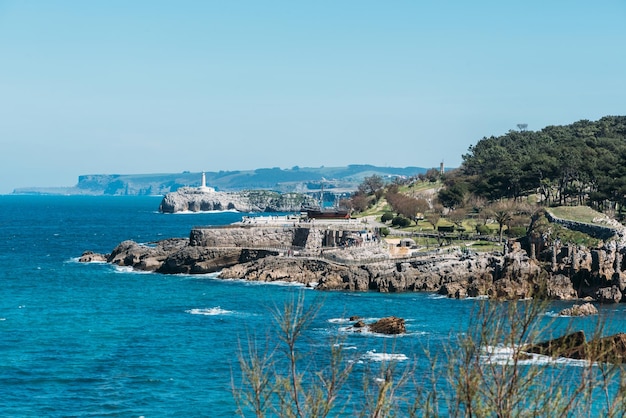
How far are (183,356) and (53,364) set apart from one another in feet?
19.3

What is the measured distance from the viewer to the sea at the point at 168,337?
1428 inches

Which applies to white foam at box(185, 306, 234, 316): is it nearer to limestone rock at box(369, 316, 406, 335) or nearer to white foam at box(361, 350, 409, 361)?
limestone rock at box(369, 316, 406, 335)

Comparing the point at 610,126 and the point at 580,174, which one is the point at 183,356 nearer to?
the point at 580,174

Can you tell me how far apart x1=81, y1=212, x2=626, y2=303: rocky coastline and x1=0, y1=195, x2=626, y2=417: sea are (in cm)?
213

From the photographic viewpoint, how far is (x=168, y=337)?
1939 inches

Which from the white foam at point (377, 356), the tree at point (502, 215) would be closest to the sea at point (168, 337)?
the white foam at point (377, 356)

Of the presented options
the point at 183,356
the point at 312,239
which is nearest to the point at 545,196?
Result: the point at 312,239

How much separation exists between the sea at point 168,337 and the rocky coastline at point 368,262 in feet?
6.99

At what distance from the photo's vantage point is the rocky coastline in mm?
62750

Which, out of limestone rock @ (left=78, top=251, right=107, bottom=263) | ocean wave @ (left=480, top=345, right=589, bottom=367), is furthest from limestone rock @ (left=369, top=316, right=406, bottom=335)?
limestone rock @ (left=78, top=251, right=107, bottom=263)

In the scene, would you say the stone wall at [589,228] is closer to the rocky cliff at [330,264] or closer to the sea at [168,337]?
the rocky cliff at [330,264]

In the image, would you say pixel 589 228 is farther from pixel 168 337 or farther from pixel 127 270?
pixel 168 337

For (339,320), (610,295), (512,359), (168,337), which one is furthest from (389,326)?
(610,295)

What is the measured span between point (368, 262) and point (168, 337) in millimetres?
26209
